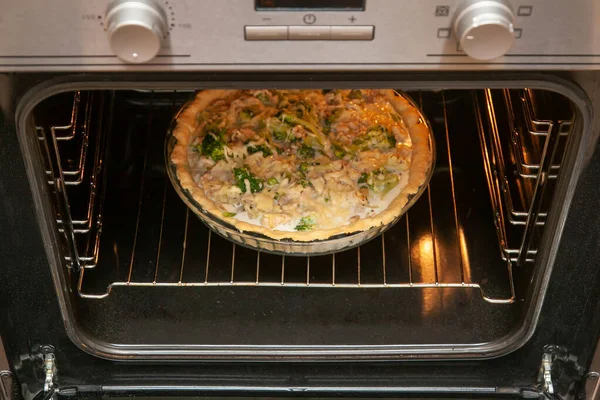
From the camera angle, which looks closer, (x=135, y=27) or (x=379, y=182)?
(x=135, y=27)

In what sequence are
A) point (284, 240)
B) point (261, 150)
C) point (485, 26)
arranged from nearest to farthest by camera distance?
1. point (485, 26)
2. point (284, 240)
3. point (261, 150)

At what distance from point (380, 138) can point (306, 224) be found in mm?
253

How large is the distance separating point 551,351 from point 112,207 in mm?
895

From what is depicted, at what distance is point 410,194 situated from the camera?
1.54 metres

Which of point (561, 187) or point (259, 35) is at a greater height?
point (259, 35)

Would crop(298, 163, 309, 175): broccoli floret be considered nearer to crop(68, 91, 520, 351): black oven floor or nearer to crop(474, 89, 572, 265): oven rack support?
crop(68, 91, 520, 351): black oven floor

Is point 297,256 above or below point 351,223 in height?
below

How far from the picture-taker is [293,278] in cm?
165

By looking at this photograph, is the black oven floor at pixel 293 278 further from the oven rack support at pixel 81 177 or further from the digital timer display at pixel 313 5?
the digital timer display at pixel 313 5

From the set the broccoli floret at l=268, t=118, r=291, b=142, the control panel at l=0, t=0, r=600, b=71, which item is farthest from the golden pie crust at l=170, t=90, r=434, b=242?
the control panel at l=0, t=0, r=600, b=71

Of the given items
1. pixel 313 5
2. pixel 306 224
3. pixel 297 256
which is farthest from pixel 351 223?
pixel 313 5

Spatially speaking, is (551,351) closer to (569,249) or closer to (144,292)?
(569,249)

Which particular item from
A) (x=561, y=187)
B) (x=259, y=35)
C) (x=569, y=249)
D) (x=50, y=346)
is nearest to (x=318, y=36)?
(x=259, y=35)

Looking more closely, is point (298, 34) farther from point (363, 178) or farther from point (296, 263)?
point (296, 263)
